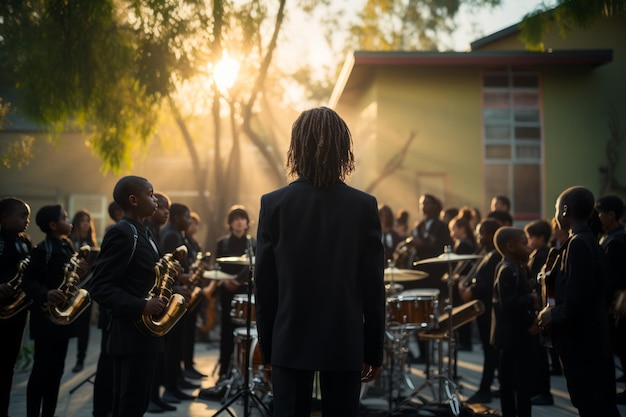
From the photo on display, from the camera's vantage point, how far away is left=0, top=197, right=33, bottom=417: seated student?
6.76 meters

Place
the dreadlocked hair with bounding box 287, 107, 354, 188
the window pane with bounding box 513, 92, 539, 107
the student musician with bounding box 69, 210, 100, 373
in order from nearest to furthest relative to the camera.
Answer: the dreadlocked hair with bounding box 287, 107, 354, 188, the student musician with bounding box 69, 210, 100, 373, the window pane with bounding box 513, 92, 539, 107

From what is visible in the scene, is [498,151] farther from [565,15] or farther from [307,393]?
[307,393]

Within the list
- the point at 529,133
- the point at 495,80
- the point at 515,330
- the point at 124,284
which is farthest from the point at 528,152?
the point at 124,284

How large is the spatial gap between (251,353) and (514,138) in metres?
13.1

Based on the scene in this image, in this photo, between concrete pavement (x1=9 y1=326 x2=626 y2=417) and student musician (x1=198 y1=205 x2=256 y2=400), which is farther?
student musician (x1=198 y1=205 x2=256 y2=400)

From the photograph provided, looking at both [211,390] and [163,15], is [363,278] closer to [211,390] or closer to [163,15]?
[211,390]

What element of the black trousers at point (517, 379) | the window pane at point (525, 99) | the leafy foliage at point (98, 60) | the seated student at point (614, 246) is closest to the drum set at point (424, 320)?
the black trousers at point (517, 379)

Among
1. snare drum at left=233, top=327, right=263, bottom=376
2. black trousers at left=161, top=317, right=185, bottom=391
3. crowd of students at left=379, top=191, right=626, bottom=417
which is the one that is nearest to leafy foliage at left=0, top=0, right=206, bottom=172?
black trousers at left=161, top=317, right=185, bottom=391

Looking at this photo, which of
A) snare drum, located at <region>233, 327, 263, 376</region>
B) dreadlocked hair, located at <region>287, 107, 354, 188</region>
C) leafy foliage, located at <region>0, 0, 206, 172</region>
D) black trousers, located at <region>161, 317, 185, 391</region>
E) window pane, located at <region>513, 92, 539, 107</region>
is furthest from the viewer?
window pane, located at <region>513, 92, 539, 107</region>

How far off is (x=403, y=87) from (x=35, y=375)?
557 inches

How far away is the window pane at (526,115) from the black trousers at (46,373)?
15.5m

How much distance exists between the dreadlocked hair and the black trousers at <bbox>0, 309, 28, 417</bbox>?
398cm

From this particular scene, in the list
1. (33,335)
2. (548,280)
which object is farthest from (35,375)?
(548,280)

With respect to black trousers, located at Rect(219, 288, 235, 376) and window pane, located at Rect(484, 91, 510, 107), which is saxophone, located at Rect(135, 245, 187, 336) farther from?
Answer: window pane, located at Rect(484, 91, 510, 107)
